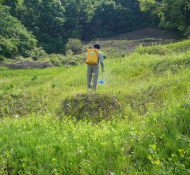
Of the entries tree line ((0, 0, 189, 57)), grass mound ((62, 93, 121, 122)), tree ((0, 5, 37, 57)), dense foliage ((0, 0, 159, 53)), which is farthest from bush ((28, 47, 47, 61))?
grass mound ((62, 93, 121, 122))

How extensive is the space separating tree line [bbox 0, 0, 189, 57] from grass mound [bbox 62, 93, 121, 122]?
50.5 ft

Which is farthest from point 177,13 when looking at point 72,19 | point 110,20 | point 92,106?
point 110,20

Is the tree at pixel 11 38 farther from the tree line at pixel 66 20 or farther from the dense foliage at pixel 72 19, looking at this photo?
the dense foliage at pixel 72 19

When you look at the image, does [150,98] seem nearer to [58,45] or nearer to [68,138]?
[68,138]

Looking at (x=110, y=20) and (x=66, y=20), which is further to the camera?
(x=110, y=20)

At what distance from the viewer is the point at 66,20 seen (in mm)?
41094

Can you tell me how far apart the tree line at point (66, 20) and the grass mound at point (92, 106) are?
1540 centimetres

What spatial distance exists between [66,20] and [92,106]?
3787 centimetres

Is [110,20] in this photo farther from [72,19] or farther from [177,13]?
[177,13]

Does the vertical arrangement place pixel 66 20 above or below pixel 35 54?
above

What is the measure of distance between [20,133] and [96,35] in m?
44.4

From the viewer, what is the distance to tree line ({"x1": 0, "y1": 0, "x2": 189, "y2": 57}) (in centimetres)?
2259

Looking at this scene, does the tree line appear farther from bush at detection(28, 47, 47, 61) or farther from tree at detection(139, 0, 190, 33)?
bush at detection(28, 47, 47, 61)

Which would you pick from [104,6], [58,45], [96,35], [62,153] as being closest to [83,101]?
[62,153]
